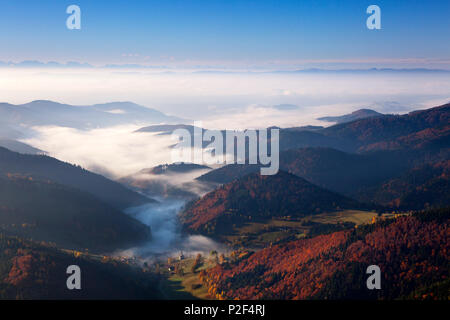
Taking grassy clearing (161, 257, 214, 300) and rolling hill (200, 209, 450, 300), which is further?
grassy clearing (161, 257, 214, 300)

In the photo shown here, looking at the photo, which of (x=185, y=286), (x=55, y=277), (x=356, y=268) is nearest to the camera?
(x=55, y=277)

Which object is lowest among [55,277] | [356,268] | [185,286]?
[185,286]

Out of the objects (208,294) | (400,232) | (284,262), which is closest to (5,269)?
(208,294)

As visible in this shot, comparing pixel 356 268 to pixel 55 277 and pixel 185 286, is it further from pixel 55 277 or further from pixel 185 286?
pixel 55 277

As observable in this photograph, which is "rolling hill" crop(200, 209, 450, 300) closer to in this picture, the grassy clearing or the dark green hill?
the grassy clearing

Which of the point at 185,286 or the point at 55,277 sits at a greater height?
the point at 55,277

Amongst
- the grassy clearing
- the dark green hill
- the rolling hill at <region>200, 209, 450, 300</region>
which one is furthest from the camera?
the grassy clearing

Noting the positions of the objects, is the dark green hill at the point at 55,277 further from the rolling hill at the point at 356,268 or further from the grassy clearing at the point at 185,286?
the rolling hill at the point at 356,268

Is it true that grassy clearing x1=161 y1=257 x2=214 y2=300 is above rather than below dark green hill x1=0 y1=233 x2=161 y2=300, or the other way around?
below

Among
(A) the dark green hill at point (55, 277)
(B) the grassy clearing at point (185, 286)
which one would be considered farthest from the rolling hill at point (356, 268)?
(A) the dark green hill at point (55, 277)

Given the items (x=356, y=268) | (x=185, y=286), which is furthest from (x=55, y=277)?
(x=356, y=268)

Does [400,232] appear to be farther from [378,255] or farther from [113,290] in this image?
[113,290]

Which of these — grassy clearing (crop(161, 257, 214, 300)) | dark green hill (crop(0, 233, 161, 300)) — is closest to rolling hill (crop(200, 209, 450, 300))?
grassy clearing (crop(161, 257, 214, 300))
